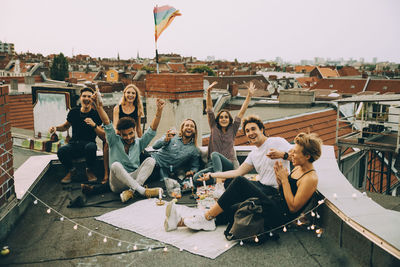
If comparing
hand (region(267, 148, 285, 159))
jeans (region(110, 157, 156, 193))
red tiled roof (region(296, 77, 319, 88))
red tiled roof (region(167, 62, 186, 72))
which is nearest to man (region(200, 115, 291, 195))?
hand (region(267, 148, 285, 159))

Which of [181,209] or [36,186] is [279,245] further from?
[36,186]

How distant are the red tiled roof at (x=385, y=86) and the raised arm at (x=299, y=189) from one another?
35828 mm

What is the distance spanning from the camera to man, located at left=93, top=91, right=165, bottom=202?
4090 millimetres

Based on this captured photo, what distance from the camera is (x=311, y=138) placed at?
2945 millimetres

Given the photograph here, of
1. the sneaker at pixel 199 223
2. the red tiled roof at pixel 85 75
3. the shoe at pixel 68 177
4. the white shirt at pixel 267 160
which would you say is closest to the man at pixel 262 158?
the white shirt at pixel 267 160

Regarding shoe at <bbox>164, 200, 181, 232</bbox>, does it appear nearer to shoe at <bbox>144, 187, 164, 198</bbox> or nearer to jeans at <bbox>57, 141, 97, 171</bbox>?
shoe at <bbox>144, 187, 164, 198</bbox>

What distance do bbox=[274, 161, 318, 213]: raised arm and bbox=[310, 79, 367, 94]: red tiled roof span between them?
134ft

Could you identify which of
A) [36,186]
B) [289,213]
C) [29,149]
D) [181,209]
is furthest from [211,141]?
[29,149]

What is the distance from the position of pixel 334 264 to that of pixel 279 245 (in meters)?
0.48

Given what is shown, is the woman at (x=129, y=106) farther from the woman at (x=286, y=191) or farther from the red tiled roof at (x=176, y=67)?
the red tiled roof at (x=176, y=67)

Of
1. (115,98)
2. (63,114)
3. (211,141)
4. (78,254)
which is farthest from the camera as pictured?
(115,98)

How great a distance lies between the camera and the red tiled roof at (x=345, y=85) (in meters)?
40.2

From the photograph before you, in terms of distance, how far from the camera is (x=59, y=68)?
54.9 metres

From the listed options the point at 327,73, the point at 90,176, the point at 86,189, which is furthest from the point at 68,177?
the point at 327,73
